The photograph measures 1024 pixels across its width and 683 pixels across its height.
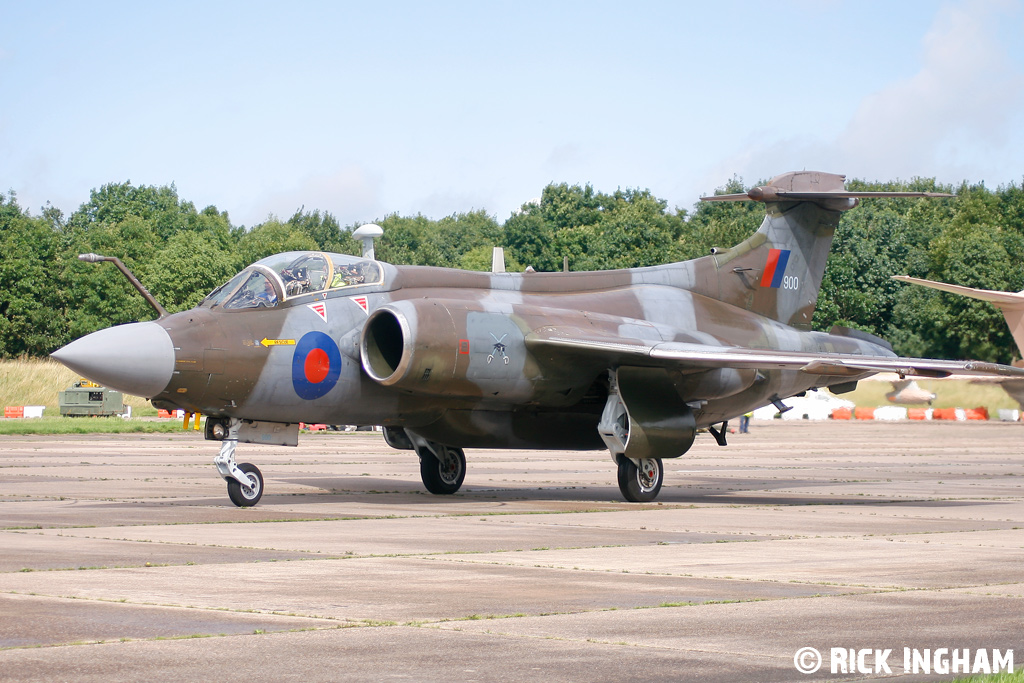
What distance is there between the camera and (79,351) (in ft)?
45.0

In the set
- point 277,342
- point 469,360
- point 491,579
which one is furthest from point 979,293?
point 491,579

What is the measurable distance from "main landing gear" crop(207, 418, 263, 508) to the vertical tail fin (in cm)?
832

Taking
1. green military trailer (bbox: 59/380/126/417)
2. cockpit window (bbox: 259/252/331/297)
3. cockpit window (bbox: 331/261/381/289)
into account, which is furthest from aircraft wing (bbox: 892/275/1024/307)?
green military trailer (bbox: 59/380/126/417)

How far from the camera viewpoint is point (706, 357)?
16500mm

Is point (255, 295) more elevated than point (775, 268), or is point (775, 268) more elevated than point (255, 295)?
point (775, 268)

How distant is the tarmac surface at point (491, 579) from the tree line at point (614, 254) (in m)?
41.7

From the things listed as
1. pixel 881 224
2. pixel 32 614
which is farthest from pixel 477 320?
pixel 881 224

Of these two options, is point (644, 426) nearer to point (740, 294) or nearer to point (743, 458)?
point (740, 294)

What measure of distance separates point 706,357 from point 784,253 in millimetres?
5272

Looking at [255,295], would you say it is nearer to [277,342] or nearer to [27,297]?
[277,342]

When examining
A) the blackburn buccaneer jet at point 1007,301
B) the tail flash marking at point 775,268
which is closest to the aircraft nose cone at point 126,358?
the tail flash marking at point 775,268

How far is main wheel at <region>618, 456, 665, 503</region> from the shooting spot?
17156 millimetres

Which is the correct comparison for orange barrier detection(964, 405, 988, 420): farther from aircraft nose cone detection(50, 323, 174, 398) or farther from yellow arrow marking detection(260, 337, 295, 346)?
aircraft nose cone detection(50, 323, 174, 398)

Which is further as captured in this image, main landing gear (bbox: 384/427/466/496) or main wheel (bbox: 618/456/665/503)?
main landing gear (bbox: 384/427/466/496)
